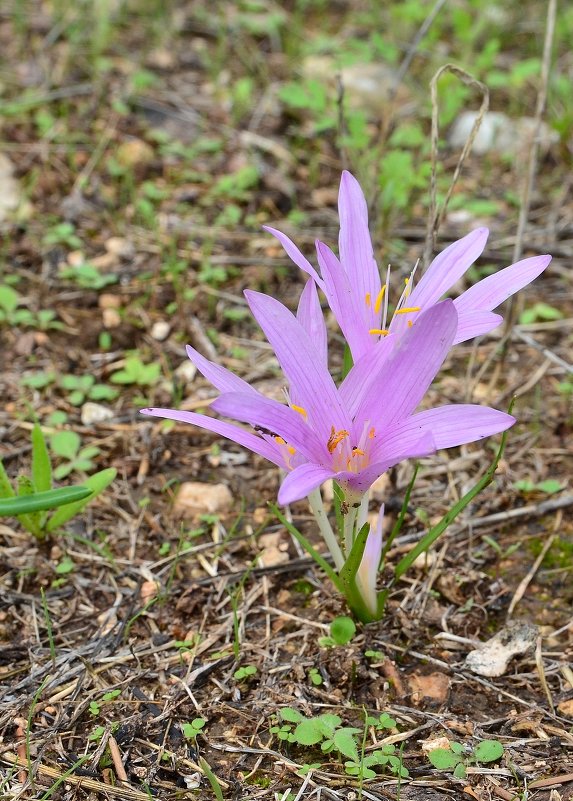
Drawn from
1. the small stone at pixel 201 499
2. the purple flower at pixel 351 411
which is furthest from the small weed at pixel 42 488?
the purple flower at pixel 351 411

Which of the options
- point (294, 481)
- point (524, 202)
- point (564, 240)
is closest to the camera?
point (294, 481)

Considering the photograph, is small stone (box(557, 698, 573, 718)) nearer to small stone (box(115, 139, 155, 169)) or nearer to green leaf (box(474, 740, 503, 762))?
green leaf (box(474, 740, 503, 762))

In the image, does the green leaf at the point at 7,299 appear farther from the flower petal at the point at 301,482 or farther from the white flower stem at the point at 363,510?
the flower petal at the point at 301,482

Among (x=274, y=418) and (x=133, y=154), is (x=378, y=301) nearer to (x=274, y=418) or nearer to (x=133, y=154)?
(x=274, y=418)

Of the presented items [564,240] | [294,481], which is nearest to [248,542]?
[294,481]

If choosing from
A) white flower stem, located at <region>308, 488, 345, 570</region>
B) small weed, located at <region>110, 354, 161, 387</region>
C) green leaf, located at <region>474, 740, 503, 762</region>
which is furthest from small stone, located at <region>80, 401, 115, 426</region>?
green leaf, located at <region>474, 740, 503, 762</region>

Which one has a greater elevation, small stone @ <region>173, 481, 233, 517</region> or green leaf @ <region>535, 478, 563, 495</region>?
green leaf @ <region>535, 478, 563, 495</region>

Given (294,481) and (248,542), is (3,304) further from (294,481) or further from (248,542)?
(294,481)
